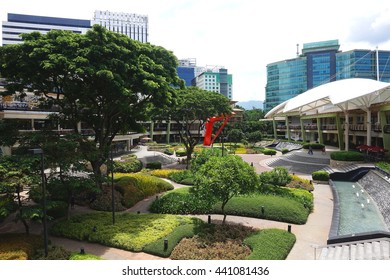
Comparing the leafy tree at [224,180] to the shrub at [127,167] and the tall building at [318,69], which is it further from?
the tall building at [318,69]

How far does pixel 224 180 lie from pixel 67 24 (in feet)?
362

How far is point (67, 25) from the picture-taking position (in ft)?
343

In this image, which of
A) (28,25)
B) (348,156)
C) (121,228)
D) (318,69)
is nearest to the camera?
(121,228)

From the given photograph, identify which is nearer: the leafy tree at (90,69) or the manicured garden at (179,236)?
the manicured garden at (179,236)

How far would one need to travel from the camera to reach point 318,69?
117 meters

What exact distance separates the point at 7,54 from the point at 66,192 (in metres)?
8.97

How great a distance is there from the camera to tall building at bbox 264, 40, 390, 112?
108250mm

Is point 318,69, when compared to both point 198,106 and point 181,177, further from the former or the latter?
point 181,177

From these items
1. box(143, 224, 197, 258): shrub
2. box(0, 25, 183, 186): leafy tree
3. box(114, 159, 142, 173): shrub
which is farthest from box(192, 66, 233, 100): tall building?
box(143, 224, 197, 258): shrub

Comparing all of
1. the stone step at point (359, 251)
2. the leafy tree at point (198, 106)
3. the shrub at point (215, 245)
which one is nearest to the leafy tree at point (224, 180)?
the shrub at point (215, 245)

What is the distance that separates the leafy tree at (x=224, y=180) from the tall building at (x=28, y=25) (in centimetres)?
9720

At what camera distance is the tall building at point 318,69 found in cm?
10825

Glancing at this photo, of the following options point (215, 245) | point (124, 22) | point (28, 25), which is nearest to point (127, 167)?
point (215, 245)

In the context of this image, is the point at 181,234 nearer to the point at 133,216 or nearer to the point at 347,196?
the point at 133,216
